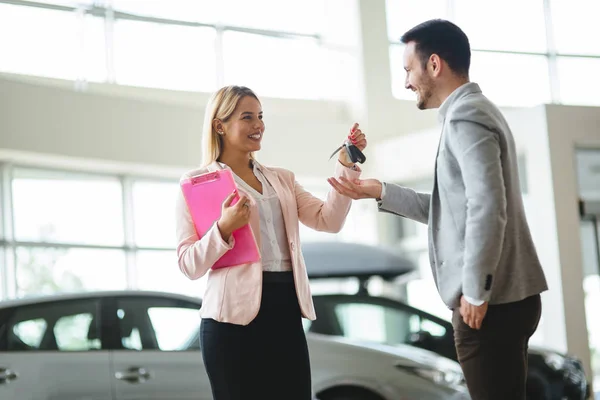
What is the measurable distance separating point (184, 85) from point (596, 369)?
21.0 ft

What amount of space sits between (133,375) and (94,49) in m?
6.77

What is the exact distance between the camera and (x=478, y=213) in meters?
2.62

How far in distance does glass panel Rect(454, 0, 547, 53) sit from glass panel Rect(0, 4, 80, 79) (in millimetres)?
5970

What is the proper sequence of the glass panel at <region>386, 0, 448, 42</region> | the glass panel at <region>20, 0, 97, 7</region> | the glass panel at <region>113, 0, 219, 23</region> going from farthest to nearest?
the glass panel at <region>386, 0, 448, 42</region> → the glass panel at <region>113, 0, 219, 23</region> → the glass panel at <region>20, 0, 97, 7</region>

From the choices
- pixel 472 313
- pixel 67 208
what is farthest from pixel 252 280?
pixel 67 208

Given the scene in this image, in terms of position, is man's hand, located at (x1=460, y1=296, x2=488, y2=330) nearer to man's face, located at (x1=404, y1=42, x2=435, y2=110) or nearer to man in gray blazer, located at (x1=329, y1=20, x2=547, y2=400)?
man in gray blazer, located at (x1=329, y1=20, x2=547, y2=400)

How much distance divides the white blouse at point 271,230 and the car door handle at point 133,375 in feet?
8.79

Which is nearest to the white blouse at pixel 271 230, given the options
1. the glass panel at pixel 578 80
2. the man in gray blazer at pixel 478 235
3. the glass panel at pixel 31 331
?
the man in gray blazer at pixel 478 235

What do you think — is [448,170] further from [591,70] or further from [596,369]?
[591,70]

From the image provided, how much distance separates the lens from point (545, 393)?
23.0 feet

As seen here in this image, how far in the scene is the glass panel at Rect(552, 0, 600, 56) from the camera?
1451 cm

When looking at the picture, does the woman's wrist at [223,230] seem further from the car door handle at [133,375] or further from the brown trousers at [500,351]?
the car door handle at [133,375]

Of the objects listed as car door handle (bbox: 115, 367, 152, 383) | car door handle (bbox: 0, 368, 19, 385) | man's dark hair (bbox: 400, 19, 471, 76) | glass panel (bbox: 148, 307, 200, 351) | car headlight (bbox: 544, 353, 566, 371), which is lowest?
car headlight (bbox: 544, 353, 566, 371)

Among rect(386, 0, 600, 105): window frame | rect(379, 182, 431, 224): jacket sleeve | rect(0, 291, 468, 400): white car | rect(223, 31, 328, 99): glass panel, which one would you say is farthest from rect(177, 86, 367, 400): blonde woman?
rect(386, 0, 600, 105): window frame
